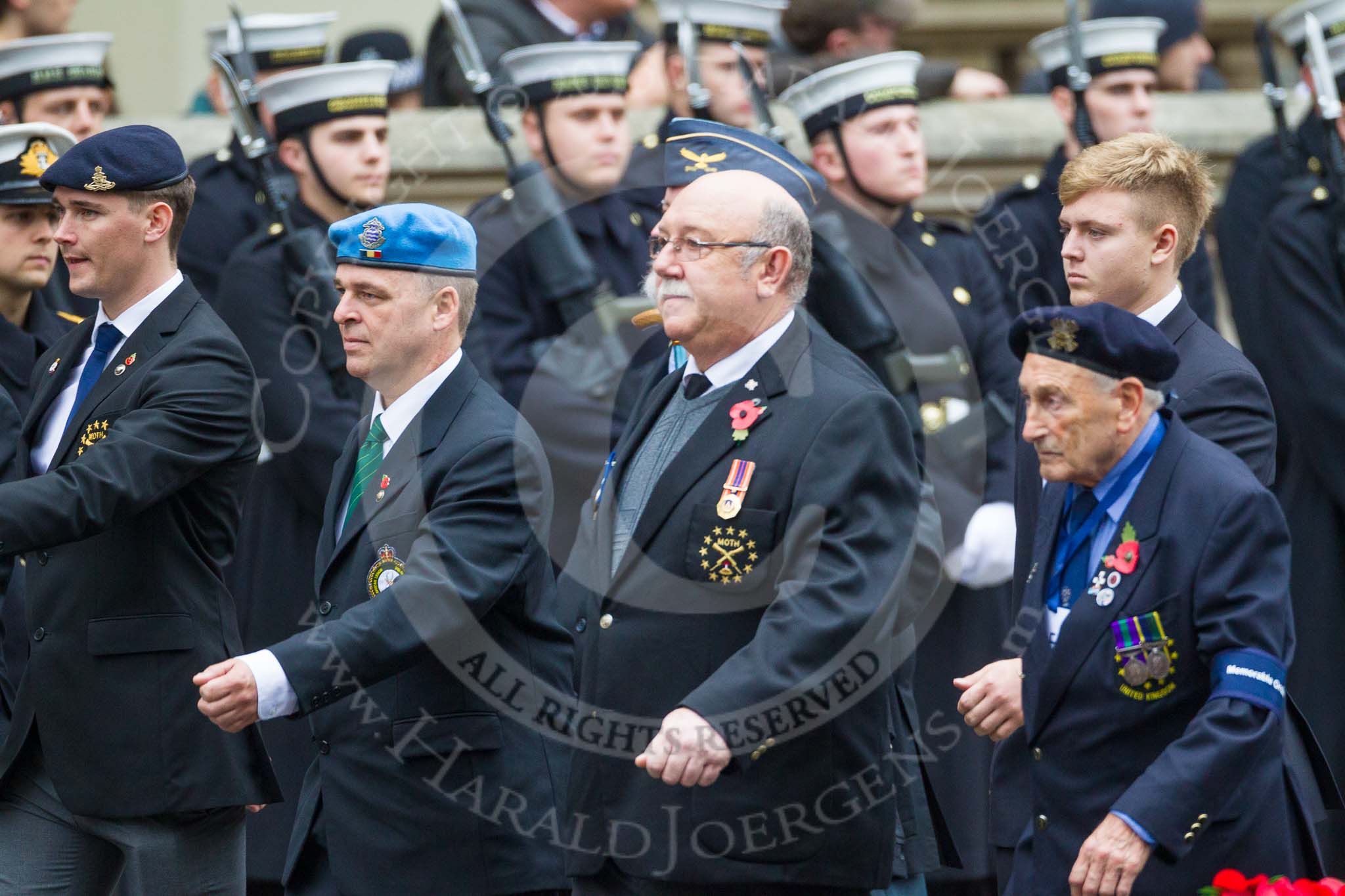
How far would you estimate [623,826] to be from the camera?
13.6 feet

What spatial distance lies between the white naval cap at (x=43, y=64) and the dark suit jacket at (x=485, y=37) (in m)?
1.36

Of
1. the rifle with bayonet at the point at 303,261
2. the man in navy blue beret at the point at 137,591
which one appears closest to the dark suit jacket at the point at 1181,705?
the man in navy blue beret at the point at 137,591

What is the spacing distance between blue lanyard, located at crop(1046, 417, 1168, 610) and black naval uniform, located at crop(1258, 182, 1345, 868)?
268cm

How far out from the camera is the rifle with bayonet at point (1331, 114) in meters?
6.63

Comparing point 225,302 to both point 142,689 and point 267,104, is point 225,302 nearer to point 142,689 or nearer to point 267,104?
point 267,104

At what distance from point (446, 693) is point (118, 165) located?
136 centimetres

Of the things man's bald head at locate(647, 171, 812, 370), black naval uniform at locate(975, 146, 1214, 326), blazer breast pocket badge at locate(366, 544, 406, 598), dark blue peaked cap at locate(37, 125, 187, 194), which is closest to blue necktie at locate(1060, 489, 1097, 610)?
man's bald head at locate(647, 171, 812, 370)

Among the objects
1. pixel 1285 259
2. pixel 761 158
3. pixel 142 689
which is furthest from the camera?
pixel 1285 259

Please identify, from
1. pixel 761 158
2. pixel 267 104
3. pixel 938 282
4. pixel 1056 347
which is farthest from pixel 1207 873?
pixel 267 104

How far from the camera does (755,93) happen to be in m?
7.01

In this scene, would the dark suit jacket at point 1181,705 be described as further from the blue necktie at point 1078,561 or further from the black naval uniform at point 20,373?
the black naval uniform at point 20,373

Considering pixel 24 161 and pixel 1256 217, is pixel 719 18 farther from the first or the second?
pixel 24 161

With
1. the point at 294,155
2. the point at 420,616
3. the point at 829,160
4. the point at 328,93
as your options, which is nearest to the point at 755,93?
the point at 829,160

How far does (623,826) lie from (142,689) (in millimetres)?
1138
